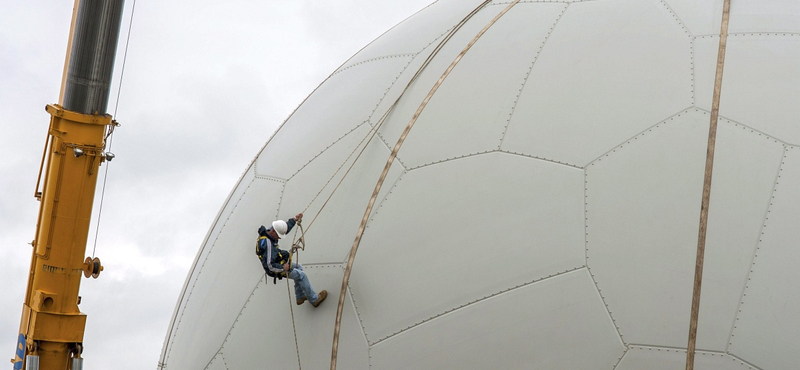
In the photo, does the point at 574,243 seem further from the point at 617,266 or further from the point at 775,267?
the point at 775,267

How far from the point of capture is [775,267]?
720 centimetres

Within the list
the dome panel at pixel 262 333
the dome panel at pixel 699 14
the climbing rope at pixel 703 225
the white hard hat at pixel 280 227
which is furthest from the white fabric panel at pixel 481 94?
the dome panel at pixel 262 333

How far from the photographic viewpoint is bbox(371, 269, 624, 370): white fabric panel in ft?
23.9

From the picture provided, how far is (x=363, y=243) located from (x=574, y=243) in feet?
6.49

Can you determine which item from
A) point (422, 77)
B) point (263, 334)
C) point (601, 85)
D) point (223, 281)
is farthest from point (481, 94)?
point (223, 281)

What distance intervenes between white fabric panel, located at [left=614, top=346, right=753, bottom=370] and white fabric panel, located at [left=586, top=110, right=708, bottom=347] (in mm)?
73

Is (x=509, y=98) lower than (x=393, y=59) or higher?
lower

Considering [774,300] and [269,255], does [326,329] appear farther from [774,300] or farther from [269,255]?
[774,300]

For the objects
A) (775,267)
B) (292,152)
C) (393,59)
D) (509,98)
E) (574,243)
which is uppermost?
(393,59)

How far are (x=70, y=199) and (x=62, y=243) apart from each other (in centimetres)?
52

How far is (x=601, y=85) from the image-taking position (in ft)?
26.7

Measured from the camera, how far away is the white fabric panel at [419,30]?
10016 millimetres

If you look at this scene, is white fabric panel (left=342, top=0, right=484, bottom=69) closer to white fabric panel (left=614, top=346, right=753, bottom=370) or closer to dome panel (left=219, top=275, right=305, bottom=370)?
dome panel (left=219, top=275, right=305, bottom=370)

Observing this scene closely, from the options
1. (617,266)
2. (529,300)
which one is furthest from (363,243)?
(617,266)
